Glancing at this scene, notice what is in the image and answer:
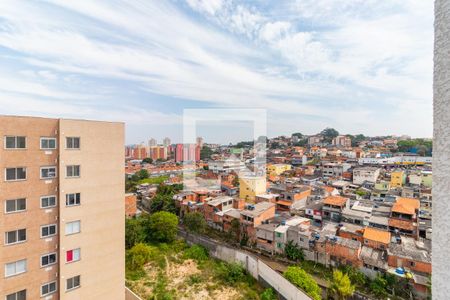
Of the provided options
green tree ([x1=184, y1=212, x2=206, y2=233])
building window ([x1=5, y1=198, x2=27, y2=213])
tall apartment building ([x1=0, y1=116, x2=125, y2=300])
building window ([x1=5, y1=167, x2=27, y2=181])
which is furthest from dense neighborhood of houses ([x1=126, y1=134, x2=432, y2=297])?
building window ([x1=5, y1=167, x2=27, y2=181])

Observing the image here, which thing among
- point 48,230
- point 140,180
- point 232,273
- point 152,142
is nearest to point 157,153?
point 152,142

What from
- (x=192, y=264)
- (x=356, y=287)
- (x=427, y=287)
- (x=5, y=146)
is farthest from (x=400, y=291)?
(x=5, y=146)

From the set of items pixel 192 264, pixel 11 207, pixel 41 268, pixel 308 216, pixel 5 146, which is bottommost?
pixel 192 264

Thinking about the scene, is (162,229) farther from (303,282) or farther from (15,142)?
(15,142)

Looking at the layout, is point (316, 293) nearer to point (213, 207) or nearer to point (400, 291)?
point (400, 291)

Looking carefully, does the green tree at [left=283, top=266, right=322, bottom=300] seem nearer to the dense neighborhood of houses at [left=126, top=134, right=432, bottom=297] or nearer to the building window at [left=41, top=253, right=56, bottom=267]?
the dense neighborhood of houses at [left=126, top=134, right=432, bottom=297]

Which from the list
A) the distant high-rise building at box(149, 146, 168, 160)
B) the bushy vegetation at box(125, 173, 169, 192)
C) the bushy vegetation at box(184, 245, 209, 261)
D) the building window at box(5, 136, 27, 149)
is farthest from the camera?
the distant high-rise building at box(149, 146, 168, 160)
